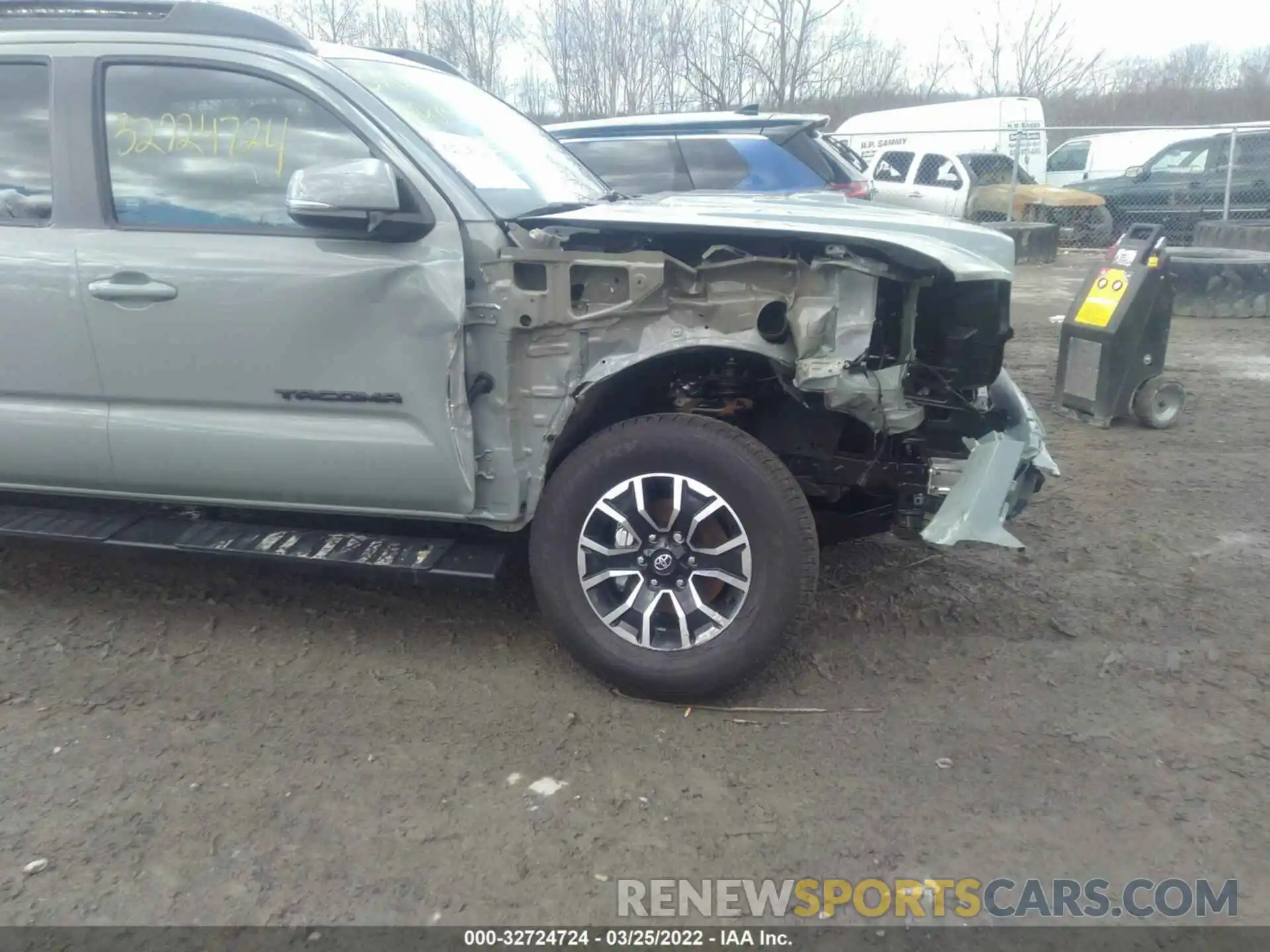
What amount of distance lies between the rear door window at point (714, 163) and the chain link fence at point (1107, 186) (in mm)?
7772

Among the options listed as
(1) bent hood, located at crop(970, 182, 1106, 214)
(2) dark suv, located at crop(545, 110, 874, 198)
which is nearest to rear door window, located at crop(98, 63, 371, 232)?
(2) dark suv, located at crop(545, 110, 874, 198)

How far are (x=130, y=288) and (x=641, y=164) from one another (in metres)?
6.26

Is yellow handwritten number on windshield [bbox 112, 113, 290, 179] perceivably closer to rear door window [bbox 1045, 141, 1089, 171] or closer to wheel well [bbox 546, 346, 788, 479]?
wheel well [bbox 546, 346, 788, 479]

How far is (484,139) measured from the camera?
3.81 m

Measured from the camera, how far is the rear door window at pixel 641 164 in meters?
8.84

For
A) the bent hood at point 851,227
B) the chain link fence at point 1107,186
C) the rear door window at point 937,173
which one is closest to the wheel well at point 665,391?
the bent hood at point 851,227

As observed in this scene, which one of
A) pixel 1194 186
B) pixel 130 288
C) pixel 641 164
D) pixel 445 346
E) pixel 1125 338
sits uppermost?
pixel 641 164

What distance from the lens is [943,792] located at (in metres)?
2.83

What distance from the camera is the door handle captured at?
3.31 meters

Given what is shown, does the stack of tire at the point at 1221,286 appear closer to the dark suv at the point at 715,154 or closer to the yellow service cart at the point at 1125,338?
the dark suv at the point at 715,154

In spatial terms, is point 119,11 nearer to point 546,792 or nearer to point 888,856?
point 546,792

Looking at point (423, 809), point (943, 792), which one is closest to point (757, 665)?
point (943, 792)

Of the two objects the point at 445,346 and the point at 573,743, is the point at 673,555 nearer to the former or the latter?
the point at 573,743
